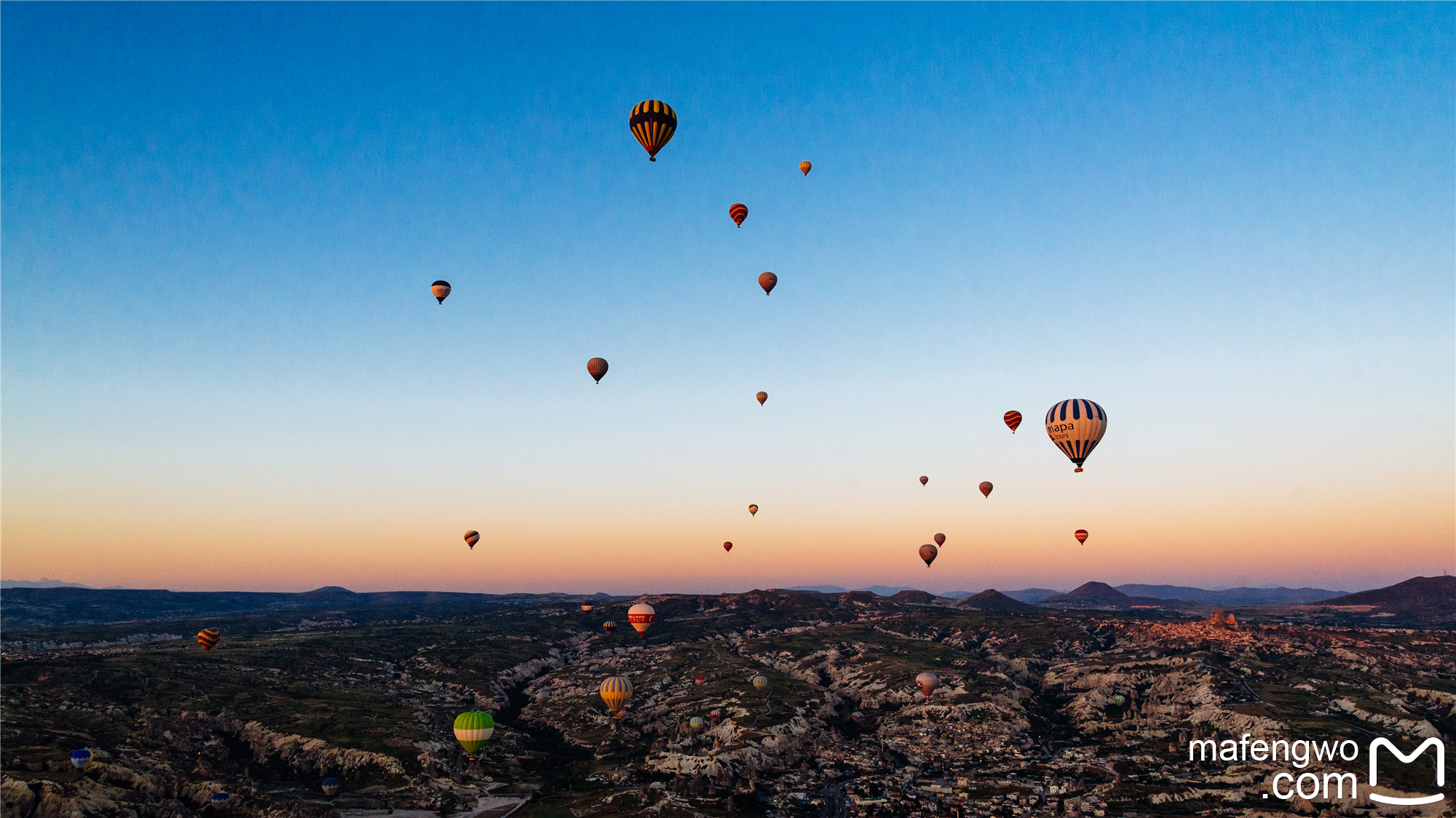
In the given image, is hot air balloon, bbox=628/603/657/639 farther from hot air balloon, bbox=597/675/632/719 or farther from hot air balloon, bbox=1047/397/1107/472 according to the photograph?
hot air balloon, bbox=1047/397/1107/472

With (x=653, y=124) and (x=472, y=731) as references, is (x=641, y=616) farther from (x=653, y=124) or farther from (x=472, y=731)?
(x=653, y=124)

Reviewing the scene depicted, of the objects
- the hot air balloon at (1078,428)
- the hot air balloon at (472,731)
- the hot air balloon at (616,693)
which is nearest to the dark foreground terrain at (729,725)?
the hot air balloon at (472,731)

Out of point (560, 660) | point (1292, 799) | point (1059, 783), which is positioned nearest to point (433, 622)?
point (560, 660)

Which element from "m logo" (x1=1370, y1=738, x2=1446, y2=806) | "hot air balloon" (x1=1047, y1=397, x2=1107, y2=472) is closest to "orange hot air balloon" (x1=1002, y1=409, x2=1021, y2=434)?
"hot air balloon" (x1=1047, y1=397, x2=1107, y2=472)

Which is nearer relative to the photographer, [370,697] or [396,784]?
[396,784]

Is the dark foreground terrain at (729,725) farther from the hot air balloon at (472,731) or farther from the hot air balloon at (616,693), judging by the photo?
the hot air balloon at (616,693)

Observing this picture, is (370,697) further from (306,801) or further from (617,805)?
(617,805)

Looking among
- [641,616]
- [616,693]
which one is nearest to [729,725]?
[616,693]
